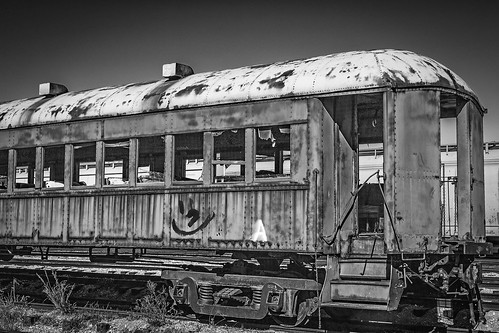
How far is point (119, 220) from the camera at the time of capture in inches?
420

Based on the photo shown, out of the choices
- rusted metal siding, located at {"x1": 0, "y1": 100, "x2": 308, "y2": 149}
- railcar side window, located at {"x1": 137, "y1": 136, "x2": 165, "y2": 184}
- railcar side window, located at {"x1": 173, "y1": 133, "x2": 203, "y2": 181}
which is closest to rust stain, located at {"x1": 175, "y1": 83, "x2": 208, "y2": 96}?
rusted metal siding, located at {"x1": 0, "y1": 100, "x2": 308, "y2": 149}

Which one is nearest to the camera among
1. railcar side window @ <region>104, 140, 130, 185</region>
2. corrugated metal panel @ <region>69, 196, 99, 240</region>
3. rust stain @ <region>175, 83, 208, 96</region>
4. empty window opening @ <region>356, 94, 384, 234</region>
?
empty window opening @ <region>356, 94, 384, 234</region>

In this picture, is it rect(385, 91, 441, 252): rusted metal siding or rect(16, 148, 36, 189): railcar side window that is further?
rect(16, 148, 36, 189): railcar side window

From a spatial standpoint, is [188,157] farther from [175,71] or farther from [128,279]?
[128,279]

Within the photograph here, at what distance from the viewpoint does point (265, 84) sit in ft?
31.2

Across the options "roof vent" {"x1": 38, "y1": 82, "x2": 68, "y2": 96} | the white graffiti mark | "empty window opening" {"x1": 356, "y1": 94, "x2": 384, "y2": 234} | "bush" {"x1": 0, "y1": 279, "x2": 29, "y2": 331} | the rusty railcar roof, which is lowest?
"bush" {"x1": 0, "y1": 279, "x2": 29, "y2": 331}

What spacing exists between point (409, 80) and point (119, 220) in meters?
5.20

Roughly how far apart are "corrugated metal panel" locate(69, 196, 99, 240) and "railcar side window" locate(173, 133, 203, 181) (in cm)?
172

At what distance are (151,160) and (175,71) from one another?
1802 millimetres

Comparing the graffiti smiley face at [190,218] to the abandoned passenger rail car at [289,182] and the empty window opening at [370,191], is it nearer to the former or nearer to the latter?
the abandoned passenger rail car at [289,182]

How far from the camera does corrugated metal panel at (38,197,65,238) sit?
1145 centimetres

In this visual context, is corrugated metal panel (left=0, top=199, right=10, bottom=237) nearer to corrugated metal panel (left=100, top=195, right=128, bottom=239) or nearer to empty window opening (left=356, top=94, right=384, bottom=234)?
corrugated metal panel (left=100, top=195, right=128, bottom=239)

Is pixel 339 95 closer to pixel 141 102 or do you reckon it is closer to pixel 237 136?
pixel 237 136

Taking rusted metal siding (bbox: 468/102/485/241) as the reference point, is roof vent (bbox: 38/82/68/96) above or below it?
above
